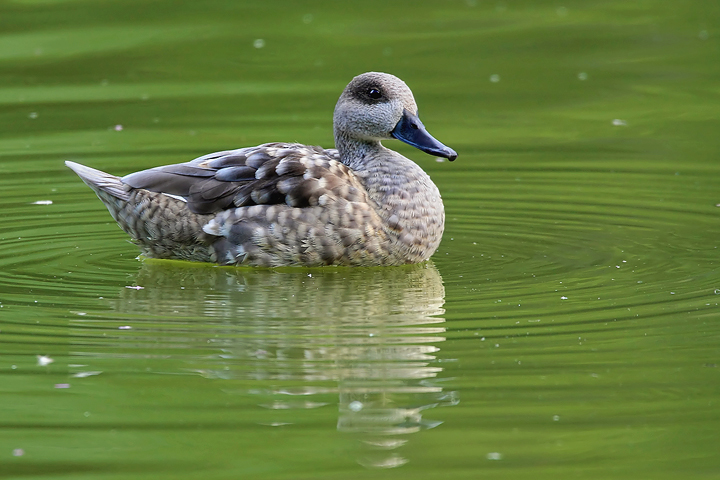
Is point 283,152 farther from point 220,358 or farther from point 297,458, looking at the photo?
point 297,458

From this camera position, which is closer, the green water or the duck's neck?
the green water

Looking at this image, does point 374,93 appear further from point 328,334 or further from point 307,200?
point 328,334

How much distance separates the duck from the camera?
896 cm

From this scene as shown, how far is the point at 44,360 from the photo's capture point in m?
6.85

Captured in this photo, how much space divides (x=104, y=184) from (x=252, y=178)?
128 centimetres

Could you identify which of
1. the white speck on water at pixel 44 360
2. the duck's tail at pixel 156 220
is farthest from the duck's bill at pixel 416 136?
the white speck on water at pixel 44 360

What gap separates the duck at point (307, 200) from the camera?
8961 mm

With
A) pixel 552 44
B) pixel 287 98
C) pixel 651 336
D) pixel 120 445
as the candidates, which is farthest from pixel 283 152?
pixel 552 44

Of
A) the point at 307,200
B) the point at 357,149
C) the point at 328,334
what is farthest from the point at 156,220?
the point at 328,334

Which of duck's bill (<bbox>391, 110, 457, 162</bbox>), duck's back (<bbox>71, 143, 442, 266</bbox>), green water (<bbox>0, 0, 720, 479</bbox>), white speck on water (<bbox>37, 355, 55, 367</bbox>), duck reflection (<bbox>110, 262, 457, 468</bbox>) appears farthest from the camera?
duck's bill (<bbox>391, 110, 457, 162</bbox>)

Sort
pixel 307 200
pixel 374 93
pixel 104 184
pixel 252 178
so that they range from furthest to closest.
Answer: pixel 104 184, pixel 374 93, pixel 252 178, pixel 307 200

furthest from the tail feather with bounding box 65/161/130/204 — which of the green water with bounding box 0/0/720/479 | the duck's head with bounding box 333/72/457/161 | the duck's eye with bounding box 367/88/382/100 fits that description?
the duck's eye with bounding box 367/88/382/100

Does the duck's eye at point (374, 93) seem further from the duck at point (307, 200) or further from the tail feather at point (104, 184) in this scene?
the tail feather at point (104, 184)

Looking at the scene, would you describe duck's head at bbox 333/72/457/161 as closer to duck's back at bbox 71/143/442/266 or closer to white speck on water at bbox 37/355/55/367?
duck's back at bbox 71/143/442/266
